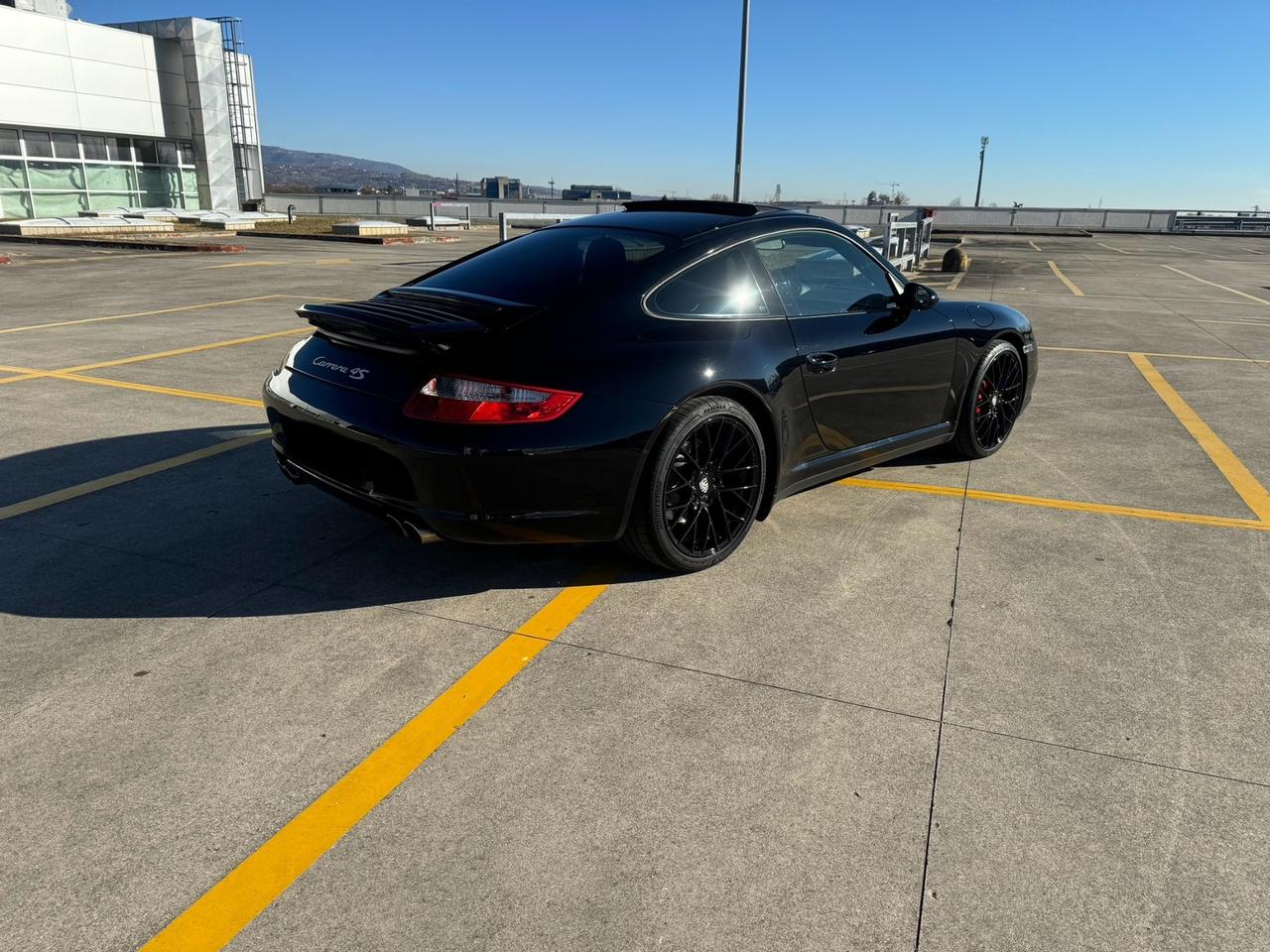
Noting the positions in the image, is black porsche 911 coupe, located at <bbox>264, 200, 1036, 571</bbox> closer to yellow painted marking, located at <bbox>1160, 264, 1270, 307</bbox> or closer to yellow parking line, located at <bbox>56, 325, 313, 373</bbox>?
yellow parking line, located at <bbox>56, 325, 313, 373</bbox>

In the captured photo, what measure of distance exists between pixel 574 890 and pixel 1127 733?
1.81 meters

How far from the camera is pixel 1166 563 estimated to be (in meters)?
4.11

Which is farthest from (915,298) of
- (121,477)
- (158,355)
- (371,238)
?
(371,238)

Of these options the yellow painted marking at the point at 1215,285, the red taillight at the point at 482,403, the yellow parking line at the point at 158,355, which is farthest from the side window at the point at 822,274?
the yellow painted marking at the point at 1215,285

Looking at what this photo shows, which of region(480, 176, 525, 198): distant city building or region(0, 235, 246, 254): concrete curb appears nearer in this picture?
region(0, 235, 246, 254): concrete curb

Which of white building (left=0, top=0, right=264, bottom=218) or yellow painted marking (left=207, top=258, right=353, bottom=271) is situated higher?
white building (left=0, top=0, right=264, bottom=218)

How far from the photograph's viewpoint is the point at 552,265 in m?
4.07

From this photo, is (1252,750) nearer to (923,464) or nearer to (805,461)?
(805,461)

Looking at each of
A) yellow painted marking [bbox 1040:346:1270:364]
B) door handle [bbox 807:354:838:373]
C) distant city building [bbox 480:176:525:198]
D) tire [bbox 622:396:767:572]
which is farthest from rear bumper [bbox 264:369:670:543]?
distant city building [bbox 480:176:525:198]

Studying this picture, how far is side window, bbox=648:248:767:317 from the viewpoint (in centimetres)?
379

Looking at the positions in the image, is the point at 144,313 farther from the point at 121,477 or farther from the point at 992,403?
the point at 992,403

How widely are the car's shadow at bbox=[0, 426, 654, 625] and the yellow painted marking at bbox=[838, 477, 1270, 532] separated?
192cm

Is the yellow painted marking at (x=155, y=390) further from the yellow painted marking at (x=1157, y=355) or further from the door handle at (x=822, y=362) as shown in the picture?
the yellow painted marking at (x=1157, y=355)

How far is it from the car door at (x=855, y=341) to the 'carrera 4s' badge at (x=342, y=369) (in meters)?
1.88
